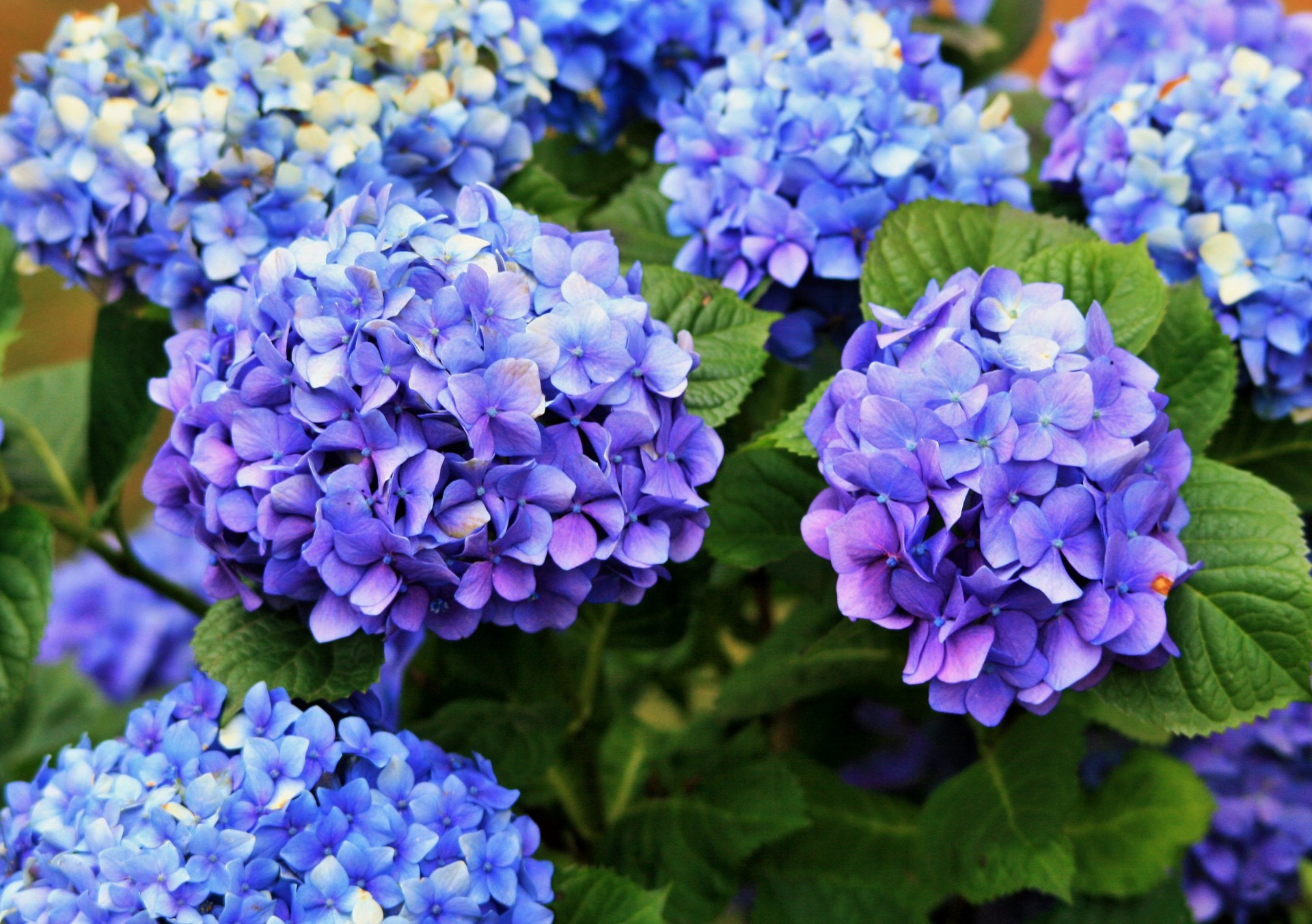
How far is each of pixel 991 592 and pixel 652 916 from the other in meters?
0.31

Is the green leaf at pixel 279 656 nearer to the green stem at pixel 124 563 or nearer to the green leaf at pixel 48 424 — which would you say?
the green stem at pixel 124 563

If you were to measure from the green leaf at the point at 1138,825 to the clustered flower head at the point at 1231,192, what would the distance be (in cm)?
34

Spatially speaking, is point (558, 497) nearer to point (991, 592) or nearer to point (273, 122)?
point (991, 592)

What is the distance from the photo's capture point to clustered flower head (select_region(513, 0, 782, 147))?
3.40 ft

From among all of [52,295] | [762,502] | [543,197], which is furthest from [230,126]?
[52,295]

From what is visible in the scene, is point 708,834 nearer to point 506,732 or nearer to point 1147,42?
point 506,732

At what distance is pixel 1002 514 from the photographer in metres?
0.67

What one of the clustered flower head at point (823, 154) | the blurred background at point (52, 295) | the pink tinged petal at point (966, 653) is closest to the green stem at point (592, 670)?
the clustered flower head at point (823, 154)

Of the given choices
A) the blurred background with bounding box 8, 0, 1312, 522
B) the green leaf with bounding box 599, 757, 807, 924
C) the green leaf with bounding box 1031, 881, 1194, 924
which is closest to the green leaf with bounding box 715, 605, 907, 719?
the green leaf with bounding box 599, 757, 807, 924

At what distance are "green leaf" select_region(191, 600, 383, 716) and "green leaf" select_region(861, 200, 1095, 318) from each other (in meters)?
0.39

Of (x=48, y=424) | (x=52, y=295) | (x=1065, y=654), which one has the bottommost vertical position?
(x=52, y=295)

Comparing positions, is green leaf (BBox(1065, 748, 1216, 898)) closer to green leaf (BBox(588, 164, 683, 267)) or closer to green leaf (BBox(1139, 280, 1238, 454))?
green leaf (BBox(1139, 280, 1238, 454))

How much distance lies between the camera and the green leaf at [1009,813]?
3.15 ft

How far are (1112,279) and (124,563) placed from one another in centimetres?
80
